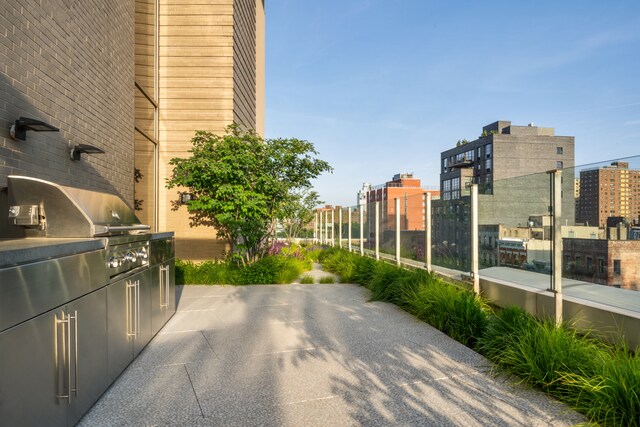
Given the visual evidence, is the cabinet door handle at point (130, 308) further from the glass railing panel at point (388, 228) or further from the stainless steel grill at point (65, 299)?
the glass railing panel at point (388, 228)

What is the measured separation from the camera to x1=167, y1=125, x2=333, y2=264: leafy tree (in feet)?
24.6

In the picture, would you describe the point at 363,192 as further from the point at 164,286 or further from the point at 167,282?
the point at 164,286

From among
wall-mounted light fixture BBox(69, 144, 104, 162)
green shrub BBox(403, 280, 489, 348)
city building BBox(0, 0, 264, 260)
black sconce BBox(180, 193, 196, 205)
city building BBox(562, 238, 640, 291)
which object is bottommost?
green shrub BBox(403, 280, 489, 348)

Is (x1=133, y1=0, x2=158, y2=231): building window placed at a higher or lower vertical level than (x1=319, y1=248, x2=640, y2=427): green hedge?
higher

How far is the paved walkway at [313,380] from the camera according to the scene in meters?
2.50

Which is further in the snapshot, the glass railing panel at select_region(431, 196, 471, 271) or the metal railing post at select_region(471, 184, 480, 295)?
the glass railing panel at select_region(431, 196, 471, 271)

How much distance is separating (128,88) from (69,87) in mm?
2306

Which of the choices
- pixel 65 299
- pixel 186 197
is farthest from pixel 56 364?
pixel 186 197

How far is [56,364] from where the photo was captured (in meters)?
2.05

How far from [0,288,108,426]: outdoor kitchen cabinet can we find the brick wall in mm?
1763

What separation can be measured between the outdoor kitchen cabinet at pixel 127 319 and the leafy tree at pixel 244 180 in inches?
149

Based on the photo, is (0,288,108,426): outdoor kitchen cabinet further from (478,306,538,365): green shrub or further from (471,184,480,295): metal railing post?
(471,184,480,295): metal railing post

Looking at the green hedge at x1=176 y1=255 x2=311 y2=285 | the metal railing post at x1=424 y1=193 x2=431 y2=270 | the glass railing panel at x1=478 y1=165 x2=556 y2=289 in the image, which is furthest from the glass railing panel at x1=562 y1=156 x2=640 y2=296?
the green hedge at x1=176 y1=255 x2=311 y2=285

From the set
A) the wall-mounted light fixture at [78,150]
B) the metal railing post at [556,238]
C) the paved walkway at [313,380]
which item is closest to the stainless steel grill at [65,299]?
the paved walkway at [313,380]
